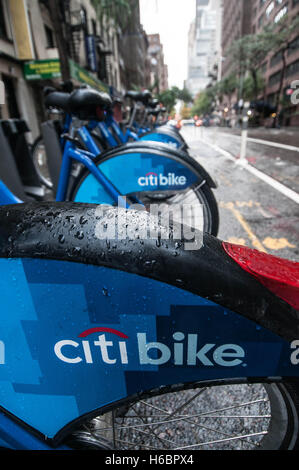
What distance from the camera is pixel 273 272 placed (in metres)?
0.63

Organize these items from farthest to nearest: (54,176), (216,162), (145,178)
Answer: (216,162) < (54,176) < (145,178)

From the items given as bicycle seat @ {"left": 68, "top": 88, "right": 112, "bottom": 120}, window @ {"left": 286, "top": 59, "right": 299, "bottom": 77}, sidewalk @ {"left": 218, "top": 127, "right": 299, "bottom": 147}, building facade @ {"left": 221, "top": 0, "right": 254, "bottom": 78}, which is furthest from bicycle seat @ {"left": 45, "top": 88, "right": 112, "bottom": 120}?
building facade @ {"left": 221, "top": 0, "right": 254, "bottom": 78}

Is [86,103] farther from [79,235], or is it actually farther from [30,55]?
[30,55]

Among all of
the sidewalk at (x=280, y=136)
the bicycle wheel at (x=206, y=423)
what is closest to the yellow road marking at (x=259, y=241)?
the bicycle wheel at (x=206, y=423)

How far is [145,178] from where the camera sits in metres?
2.33

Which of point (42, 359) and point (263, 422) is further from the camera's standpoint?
point (263, 422)

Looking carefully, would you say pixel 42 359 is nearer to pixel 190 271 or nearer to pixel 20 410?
pixel 20 410

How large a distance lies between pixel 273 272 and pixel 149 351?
0.35 metres

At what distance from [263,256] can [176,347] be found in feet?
1.05

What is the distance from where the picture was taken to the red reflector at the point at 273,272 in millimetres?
611

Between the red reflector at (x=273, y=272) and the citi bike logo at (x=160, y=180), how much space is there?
1702mm

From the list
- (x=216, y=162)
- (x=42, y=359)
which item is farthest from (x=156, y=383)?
(x=216, y=162)

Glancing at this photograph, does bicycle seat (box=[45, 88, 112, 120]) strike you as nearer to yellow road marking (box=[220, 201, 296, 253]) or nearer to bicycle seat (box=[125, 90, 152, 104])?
yellow road marking (box=[220, 201, 296, 253])

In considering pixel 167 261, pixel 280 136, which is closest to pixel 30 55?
pixel 280 136
